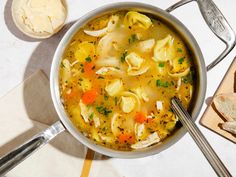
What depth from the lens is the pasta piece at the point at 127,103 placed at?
1.63 m

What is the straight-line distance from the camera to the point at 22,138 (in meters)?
→ 1.82

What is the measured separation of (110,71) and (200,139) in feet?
1.42

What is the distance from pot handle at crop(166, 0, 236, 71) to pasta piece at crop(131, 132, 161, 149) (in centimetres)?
38

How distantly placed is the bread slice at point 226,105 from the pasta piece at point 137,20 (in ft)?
1.46

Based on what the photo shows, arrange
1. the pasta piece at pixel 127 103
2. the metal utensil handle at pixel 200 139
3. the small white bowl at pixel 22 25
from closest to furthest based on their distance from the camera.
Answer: the metal utensil handle at pixel 200 139
the pasta piece at pixel 127 103
the small white bowl at pixel 22 25

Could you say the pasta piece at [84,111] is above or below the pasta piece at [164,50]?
below

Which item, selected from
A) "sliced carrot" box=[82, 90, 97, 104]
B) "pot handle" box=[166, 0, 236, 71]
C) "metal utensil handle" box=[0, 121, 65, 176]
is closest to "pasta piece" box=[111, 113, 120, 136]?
"sliced carrot" box=[82, 90, 97, 104]

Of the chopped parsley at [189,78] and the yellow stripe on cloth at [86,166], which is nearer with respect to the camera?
the chopped parsley at [189,78]

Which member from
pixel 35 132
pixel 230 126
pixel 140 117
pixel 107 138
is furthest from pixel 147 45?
pixel 35 132

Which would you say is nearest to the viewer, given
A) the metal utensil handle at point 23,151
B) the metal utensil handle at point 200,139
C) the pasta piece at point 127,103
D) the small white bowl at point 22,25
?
the metal utensil handle at point 200,139

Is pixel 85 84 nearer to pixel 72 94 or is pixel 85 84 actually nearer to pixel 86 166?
pixel 72 94

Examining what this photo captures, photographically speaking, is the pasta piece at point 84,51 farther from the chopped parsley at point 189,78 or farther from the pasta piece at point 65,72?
the chopped parsley at point 189,78

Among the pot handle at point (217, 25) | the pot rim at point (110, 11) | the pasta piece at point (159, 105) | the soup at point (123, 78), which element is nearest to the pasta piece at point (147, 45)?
the soup at point (123, 78)

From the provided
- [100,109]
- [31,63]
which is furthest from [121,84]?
[31,63]
